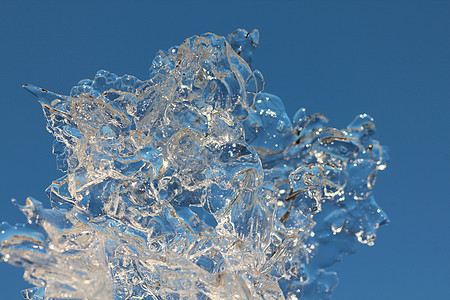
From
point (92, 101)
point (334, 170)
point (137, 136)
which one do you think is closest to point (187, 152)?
point (137, 136)

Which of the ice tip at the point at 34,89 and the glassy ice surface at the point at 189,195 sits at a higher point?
the ice tip at the point at 34,89

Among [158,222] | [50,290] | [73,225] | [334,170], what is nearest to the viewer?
[50,290]

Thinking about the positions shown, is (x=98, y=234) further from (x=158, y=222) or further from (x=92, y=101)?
(x=92, y=101)

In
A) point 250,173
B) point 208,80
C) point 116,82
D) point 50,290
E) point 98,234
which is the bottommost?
point 50,290

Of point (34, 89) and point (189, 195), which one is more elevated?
point (34, 89)

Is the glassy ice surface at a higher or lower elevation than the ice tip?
lower

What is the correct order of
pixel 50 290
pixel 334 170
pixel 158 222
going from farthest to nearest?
pixel 334 170
pixel 158 222
pixel 50 290

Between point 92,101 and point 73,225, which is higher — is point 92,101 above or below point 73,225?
above

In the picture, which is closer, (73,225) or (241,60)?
(73,225)
